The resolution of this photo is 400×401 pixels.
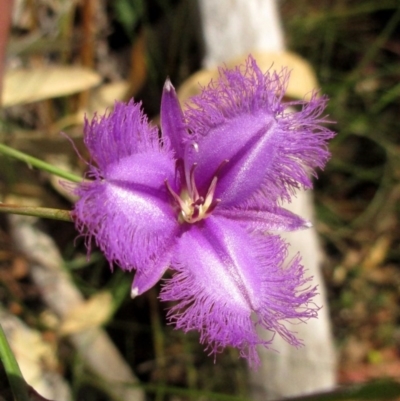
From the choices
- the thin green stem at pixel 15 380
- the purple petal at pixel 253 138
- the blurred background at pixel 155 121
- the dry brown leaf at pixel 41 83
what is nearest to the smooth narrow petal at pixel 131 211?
the purple petal at pixel 253 138

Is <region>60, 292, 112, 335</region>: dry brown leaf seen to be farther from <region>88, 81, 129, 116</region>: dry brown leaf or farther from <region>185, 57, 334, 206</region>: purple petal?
<region>185, 57, 334, 206</region>: purple petal

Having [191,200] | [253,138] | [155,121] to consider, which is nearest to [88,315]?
[155,121]

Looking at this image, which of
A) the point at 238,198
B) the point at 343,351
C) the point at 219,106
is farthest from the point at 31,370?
the point at 343,351

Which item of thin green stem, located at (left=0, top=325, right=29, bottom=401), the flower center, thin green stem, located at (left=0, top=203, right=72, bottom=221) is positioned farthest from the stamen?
thin green stem, located at (left=0, top=325, right=29, bottom=401)

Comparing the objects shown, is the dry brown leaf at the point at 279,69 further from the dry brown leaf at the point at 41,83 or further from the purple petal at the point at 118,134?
the purple petal at the point at 118,134

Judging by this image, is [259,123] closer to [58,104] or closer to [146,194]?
[146,194]

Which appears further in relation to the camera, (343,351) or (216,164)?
(343,351)

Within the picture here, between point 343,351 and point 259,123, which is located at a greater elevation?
point 259,123

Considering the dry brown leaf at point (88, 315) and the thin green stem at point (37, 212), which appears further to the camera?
the dry brown leaf at point (88, 315)
